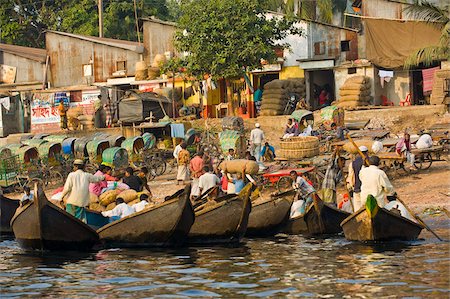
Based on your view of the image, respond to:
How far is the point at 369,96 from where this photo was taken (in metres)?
38.9

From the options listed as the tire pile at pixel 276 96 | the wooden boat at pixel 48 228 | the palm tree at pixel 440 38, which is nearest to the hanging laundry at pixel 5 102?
the tire pile at pixel 276 96

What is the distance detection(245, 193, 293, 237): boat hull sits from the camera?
20531 mm

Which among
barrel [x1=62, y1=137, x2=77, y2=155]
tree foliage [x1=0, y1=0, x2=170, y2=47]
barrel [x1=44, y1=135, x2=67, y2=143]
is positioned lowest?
barrel [x1=62, y1=137, x2=77, y2=155]

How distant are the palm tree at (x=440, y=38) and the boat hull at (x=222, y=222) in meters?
18.6

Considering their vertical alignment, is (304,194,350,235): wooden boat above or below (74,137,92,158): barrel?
below

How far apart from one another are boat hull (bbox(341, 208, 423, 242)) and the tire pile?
20826 mm

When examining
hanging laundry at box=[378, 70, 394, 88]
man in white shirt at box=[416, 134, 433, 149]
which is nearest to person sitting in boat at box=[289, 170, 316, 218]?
man in white shirt at box=[416, 134, 433, 149]

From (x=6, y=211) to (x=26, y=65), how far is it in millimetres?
26930

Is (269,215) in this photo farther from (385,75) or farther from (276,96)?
(385,75)

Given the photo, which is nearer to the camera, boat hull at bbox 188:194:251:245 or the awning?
boat hull at bbox 188:194:251:245

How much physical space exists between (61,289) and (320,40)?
1102 inches

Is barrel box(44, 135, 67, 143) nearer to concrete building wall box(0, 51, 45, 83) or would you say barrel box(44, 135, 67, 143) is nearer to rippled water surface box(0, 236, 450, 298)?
concrete building wall box(0, 51, 45, 83)

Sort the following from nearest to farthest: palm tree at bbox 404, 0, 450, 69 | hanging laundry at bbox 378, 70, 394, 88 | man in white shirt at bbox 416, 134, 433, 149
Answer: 1. man in white shirt at bbox 416, 134, 433, 149
2. palm tree at bbox 404, 0, 450, 69
3. hanging laundry at bbox 378, 70, 394, 88

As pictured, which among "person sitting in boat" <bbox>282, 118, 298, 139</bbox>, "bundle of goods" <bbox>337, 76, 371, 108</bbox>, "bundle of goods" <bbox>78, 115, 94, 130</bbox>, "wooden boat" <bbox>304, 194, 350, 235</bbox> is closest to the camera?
"wooden boat" <bbox>304, 194, 350, 235</bbox>
